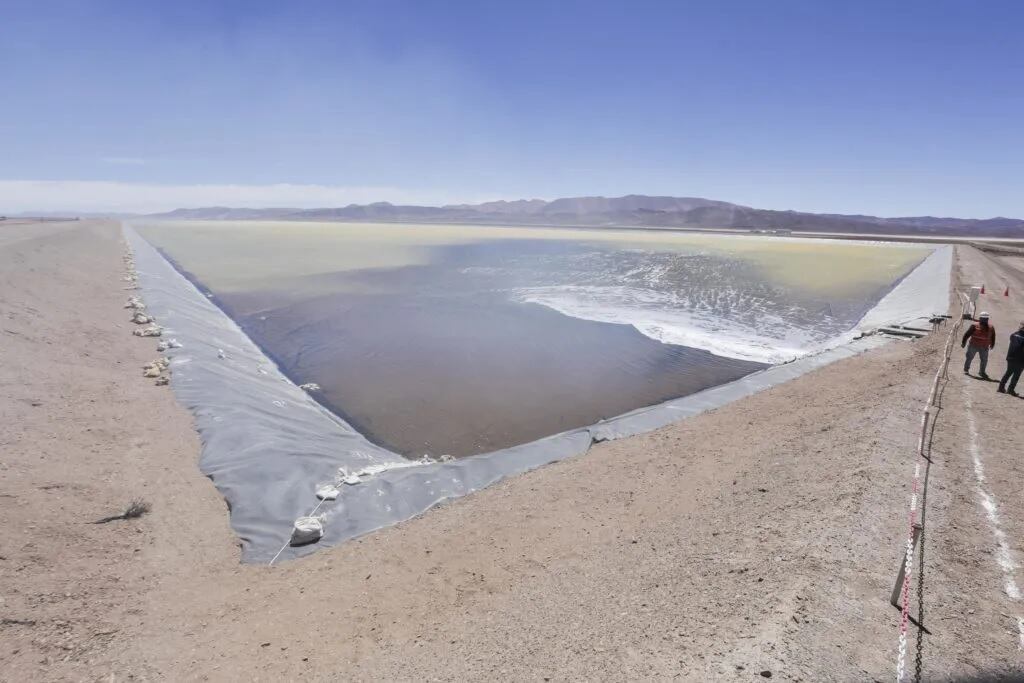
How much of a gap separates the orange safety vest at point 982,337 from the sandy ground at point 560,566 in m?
1.38

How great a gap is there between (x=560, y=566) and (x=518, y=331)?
11854 mm

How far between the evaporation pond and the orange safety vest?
432cm

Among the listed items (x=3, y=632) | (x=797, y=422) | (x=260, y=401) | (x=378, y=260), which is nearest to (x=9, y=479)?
(x=3, y=632)

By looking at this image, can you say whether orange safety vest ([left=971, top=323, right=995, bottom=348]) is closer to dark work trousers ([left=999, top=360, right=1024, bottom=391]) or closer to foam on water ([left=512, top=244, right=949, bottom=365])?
dark work trousers ([left=999, top=360, right=1024, bottom=391])

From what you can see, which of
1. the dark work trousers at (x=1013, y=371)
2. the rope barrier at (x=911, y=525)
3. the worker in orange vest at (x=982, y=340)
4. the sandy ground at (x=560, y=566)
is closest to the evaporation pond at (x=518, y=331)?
the sandy ground at (x=560, y=566)

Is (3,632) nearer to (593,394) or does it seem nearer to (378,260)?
(593,394)

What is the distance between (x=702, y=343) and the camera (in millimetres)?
14570

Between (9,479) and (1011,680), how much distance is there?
8.57 m

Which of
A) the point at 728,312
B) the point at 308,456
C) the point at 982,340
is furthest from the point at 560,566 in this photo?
the point at 728,312

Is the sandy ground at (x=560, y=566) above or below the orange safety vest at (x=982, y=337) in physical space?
below

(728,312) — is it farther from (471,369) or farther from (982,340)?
(471,369)

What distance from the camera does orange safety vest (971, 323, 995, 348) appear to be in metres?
8.38

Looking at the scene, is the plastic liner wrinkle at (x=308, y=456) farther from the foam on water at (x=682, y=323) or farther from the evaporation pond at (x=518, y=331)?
the foam on water at (x=682, y=323)

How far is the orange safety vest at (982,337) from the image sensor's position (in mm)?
8383
